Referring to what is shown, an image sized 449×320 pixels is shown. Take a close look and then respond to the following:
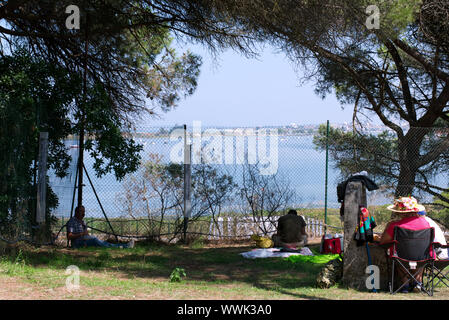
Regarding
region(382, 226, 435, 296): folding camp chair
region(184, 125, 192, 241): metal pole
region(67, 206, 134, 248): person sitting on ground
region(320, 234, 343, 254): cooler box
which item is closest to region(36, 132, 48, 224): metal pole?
region(67, 206, 134, 248): person sitting on ground

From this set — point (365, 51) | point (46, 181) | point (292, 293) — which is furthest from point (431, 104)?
point (46, 181)

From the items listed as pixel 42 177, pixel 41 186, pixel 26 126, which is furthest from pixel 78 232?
pixel 26 126

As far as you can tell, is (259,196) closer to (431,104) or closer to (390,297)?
(431,104)

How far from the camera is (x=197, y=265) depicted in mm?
8992

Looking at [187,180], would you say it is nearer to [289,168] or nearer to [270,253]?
[289,168]

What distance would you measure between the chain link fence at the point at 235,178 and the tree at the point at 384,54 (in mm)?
257

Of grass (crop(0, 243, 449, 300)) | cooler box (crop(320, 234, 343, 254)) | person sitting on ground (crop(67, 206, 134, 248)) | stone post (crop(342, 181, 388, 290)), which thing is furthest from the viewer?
person sitting on ground (crop(67, 206, 134, 248))

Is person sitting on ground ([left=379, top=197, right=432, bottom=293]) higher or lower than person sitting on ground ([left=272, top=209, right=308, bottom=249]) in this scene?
higher

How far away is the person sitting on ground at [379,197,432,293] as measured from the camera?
21.3 feet

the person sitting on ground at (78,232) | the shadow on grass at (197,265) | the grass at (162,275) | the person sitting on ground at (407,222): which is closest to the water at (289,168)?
the person sitting on ground at (78,232)

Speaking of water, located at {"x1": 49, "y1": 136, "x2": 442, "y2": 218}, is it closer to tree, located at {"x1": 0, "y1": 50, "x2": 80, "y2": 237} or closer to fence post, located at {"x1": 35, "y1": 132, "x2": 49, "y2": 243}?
tree, located at {"x1": 0, "y1": 50, "x2": 80, "y2": 237}

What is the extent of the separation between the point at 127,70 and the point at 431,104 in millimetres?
6741

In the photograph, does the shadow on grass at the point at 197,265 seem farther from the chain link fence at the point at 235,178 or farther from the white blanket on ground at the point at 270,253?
the chain link fence at the point at 235,178

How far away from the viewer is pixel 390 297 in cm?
629
